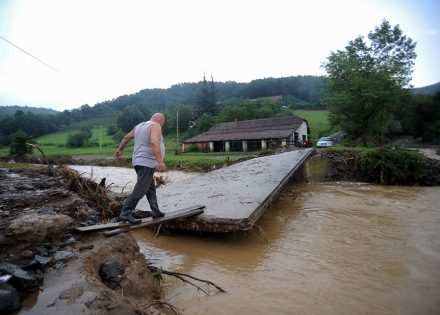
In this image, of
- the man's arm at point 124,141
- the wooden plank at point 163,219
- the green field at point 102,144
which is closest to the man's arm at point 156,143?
the man's arm at point 124,141

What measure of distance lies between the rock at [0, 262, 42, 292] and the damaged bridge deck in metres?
2.62

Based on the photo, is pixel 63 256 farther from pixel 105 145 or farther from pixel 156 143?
pixel 105 145

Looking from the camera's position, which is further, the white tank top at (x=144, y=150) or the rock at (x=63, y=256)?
the white tank top at (x=144, y=150)

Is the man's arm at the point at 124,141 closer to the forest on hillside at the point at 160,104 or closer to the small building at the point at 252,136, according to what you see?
the small building at the point at 252,136

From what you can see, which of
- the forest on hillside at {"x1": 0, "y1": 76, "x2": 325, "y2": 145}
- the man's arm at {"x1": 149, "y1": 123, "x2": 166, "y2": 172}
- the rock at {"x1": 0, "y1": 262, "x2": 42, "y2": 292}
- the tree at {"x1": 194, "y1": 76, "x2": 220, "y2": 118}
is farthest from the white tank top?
the tree at {"x1": 194, "y1": 76, "x2": 220, "y2": 118}

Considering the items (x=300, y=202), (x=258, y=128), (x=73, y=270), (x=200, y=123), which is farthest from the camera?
(x=200, y=123)

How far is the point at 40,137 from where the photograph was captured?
6625cm

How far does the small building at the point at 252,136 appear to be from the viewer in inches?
1257

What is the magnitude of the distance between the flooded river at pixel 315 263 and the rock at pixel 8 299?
1.49 m

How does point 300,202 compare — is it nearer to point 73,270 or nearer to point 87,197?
point 87,197

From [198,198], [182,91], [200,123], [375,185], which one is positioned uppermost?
[182,91]

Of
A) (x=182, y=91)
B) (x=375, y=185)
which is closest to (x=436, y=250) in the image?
(x=375, y=185)

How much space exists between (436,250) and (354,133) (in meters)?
25.4

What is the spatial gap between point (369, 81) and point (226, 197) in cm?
2248
